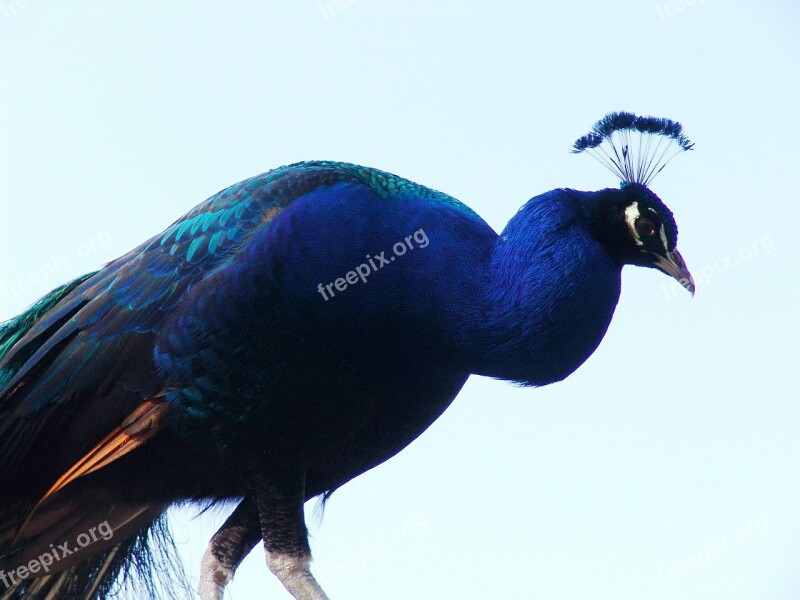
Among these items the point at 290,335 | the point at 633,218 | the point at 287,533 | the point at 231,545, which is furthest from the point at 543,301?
the point at 231,545

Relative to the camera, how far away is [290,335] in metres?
5.80

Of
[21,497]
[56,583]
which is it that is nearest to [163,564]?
[56,583]

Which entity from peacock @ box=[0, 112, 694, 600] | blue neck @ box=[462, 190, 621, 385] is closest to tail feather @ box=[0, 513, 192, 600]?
peacock @ box=[0, 112, 694, 600]

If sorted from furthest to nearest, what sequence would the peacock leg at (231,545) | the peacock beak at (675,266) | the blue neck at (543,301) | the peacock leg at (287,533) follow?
1. the peacock leg at (231,545)
2. the peacock leg at (287,533)
3. the peacock beak at (675,266)
4. the blue neck at (543,301)

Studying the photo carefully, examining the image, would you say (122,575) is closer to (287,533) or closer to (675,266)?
(287,533)

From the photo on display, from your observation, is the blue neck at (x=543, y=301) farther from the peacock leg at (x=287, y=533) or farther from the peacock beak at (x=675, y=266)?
the peacock leg at (x=287, y=533)

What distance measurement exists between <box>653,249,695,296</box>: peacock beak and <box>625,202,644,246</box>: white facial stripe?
0.40 ft

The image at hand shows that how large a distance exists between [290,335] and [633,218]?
71.6 inches

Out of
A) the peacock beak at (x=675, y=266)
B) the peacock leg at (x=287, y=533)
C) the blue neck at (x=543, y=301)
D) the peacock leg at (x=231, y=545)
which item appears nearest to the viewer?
the blue neck at (x=543, y=301)

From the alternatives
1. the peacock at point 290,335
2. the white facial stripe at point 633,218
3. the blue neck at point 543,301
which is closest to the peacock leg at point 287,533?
the peacock at point 290,335

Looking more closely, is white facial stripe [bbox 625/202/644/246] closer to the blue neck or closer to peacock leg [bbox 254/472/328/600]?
the blue neck

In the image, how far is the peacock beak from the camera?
6.07 meters

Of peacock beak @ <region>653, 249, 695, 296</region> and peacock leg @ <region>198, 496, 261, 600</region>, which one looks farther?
peacock leg @ <region>198, 496, 261, 600</region>

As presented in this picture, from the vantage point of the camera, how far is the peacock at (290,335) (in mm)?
5820
